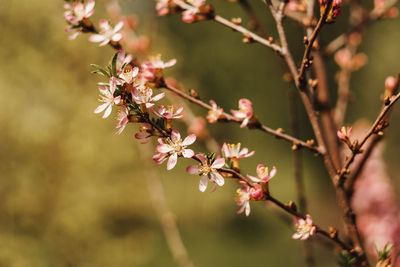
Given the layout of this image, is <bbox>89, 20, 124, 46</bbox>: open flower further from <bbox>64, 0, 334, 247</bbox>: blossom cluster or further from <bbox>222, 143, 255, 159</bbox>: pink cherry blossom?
<bbox>222, 143, 255, 159</bbox>: pink cherry blossom

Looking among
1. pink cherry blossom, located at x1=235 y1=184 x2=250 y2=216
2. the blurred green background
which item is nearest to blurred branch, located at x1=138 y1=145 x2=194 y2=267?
the blurred green background

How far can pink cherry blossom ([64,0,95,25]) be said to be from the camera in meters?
1.07

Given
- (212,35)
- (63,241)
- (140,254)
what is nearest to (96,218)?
(63,241)

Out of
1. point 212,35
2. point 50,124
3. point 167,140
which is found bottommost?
point 167,140

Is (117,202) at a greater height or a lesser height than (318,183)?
greater

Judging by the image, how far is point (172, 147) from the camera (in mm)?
861

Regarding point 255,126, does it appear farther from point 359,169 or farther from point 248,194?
point 359,169

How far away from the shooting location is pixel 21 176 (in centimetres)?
381

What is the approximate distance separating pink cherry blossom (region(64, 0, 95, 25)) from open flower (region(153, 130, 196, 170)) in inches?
19.2

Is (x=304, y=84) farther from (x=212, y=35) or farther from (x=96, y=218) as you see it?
(x=212, y=35)

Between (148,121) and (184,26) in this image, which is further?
(184,26)

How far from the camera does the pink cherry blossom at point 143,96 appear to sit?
2.70ft

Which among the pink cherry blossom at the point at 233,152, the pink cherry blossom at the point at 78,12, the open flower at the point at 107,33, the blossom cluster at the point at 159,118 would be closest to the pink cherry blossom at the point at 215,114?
the blossom cluster at the point at 159,118

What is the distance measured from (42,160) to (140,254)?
1877 mm
